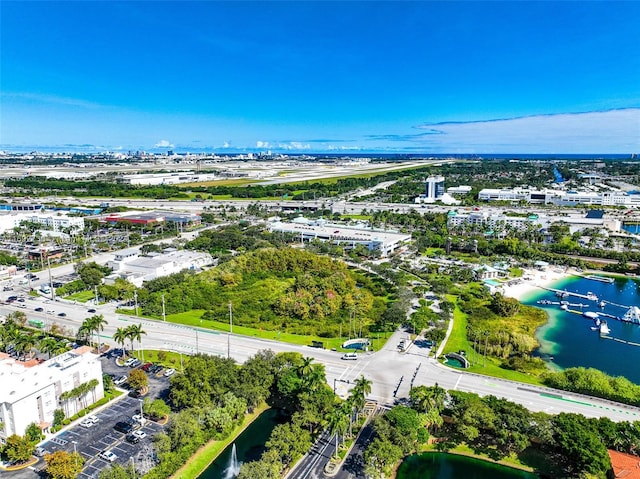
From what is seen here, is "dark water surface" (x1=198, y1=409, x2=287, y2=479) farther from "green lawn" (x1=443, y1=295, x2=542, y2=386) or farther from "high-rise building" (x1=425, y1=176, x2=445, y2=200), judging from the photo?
"high-rise building" (x1=425, y1=176, x2=445, y2=200)

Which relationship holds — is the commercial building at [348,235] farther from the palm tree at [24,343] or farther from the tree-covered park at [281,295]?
the palm tree at [24,343]

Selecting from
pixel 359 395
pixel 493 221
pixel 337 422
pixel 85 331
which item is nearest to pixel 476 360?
pixel 359 395

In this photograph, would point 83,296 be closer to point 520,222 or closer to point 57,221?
point 57,221

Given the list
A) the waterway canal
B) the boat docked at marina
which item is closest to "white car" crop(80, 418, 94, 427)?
the waterway canal

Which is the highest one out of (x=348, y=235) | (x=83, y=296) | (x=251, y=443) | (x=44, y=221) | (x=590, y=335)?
(x=44, y=221)

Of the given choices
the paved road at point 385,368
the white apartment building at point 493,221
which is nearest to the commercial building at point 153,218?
the paved road at point 385,368
